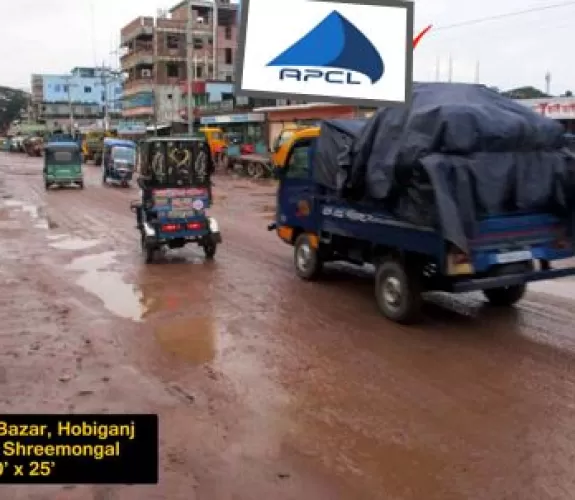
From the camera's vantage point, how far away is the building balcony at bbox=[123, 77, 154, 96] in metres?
79.7

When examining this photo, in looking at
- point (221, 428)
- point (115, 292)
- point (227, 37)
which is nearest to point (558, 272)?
point (221, 428)

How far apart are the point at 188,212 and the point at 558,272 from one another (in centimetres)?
680

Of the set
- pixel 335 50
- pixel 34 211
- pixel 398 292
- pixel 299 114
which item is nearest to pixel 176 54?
pixel 299 114

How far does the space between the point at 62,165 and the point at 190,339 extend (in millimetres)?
25117

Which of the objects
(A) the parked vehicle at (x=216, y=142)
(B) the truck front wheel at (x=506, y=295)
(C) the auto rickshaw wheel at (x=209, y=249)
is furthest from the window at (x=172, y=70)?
(B) the truck front wheel at (x=506, y=295)

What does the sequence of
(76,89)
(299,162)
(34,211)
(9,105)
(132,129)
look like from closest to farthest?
1. (299,162)
2. (34,211)
3. (132,129)
4. (76,89)
5. (9,105)

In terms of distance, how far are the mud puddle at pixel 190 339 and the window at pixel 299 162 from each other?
2.92m

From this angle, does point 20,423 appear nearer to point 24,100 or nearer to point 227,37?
point 227,37

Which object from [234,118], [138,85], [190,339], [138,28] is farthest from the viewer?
[138,28]

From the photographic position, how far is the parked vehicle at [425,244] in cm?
769

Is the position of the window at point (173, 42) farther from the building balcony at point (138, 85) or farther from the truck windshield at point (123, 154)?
the truck windshield at point (123, 154)

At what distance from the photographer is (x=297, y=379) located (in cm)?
660

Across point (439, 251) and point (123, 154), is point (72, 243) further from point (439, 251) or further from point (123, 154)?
point (123, 154)

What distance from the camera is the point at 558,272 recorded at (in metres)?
8.16
